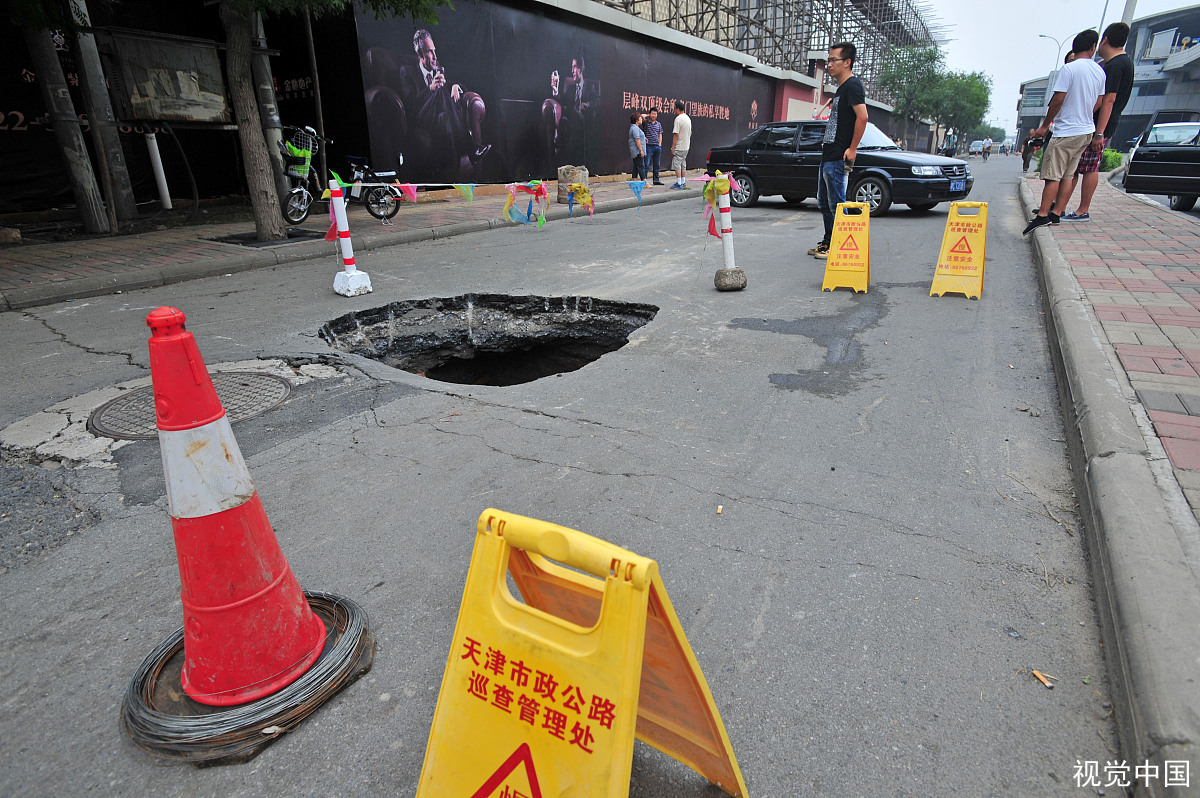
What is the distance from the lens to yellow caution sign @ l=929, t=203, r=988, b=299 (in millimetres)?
5996

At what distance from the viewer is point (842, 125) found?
7.08 meters

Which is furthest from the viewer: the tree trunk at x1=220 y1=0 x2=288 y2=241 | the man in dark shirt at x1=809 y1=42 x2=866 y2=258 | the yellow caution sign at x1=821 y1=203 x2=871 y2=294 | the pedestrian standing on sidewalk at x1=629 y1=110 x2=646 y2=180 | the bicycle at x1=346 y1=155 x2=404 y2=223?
the pedestrian standing on sidewalk at x1=629 y1=110 x2=646 y2=180

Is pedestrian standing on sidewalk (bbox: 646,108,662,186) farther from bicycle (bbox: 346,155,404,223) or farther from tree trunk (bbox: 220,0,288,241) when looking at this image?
tree trunk (bbox: 220,0,288,241)

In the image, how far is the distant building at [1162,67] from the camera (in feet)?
196

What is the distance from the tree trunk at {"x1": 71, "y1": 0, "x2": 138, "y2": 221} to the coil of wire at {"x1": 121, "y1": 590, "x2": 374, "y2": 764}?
34.8ft

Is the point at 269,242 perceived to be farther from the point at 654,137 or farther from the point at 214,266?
the point at 654,137

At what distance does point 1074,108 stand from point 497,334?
7.88 m

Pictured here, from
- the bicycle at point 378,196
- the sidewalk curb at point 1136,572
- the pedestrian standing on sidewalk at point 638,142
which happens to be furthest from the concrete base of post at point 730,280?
the pedestrian standing on sidewalk at point 638,142

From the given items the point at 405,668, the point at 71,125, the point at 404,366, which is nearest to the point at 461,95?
the point at 71,125

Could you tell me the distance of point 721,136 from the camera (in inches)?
1126

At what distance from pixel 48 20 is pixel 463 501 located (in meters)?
9.35

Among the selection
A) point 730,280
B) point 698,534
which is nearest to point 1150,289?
point 730,280

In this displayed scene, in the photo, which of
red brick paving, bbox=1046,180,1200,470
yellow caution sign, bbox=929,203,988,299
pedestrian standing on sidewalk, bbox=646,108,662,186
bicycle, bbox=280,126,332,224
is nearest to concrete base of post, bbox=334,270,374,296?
bicycle, bbox=280,126,332,224

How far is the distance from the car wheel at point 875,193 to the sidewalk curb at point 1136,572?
895 cm
